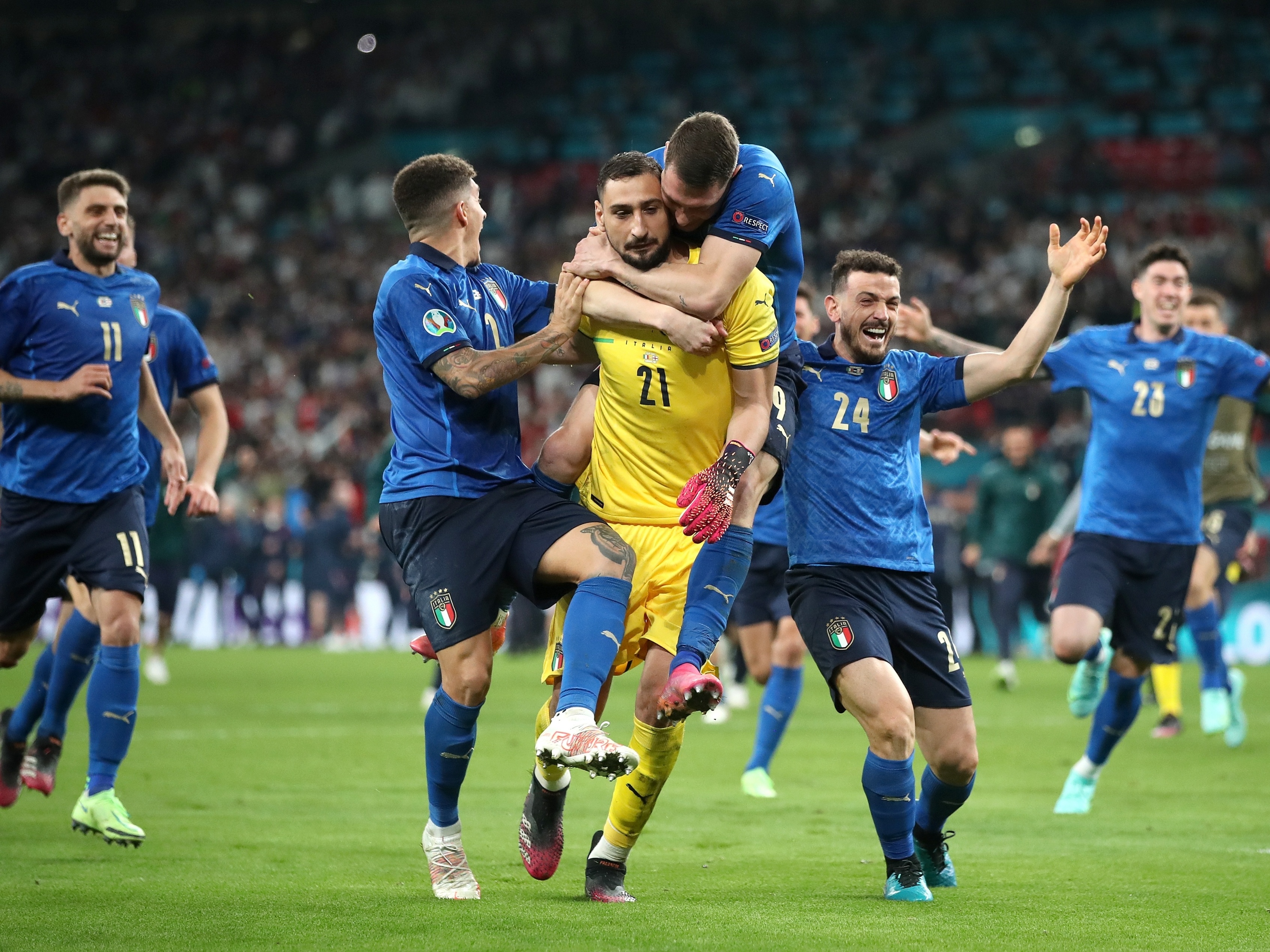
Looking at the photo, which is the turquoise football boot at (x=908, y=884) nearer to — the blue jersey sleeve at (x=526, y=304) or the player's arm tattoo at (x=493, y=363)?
the player's arm tattoo at (x=493, y=363)

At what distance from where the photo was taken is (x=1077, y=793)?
810 centimetres

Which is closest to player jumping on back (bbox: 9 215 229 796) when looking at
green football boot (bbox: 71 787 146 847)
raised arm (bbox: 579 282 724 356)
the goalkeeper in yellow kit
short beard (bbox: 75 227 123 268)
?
short beard (bbox: 75 227 123 268)

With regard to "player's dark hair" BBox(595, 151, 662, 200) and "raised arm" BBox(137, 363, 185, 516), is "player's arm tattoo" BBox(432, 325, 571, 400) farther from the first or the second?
"raised arm" BBox(137, 363, 185, 516)

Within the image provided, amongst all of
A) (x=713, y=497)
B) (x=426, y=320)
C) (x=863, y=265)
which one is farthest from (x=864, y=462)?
(x=426, y=320)

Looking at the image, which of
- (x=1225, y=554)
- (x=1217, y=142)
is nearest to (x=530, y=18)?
(x=1217, y=142)

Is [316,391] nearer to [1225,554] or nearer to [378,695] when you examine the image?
[378,695]

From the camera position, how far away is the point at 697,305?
543 cm

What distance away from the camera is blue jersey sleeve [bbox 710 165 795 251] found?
5.54 m

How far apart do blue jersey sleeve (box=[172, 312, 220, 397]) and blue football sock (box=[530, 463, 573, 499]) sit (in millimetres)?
2885

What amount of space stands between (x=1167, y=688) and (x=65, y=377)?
822 centimetres

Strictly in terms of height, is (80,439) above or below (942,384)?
below

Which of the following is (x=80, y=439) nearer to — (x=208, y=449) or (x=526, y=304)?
(x=208, y=449)

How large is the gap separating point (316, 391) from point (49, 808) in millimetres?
19651

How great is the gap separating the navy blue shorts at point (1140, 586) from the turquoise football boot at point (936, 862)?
7.52 feet
